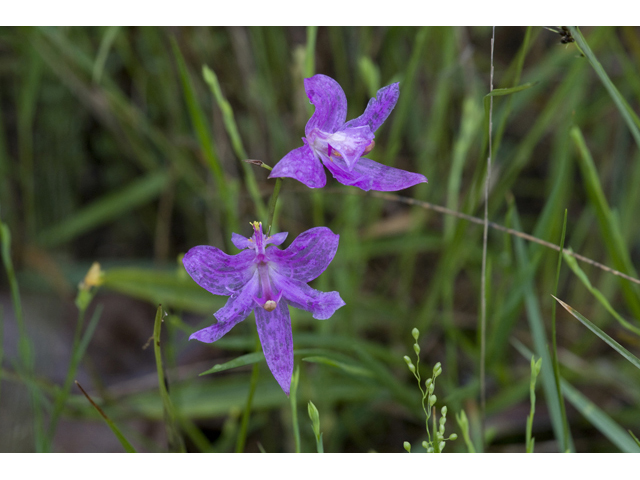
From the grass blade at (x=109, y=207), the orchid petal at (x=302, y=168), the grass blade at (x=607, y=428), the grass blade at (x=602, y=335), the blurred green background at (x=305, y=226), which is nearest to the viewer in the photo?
the orchid petal at (x=302, y=168)

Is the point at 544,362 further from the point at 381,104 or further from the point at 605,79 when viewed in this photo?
the point at 381,104

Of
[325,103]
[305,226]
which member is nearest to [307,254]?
[325,103]

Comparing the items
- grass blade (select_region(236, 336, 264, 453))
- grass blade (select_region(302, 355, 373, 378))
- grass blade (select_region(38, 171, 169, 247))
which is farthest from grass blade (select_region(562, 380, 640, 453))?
grass blade (select_region(38, 171, 169, 247))

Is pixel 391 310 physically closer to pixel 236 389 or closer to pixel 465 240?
pixel 465 240

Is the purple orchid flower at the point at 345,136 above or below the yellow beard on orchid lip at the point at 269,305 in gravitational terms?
above

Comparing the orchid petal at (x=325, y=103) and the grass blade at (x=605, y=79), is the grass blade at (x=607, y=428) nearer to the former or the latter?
the grass blade at (x=605, y=79)

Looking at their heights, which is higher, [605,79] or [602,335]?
[605,79]

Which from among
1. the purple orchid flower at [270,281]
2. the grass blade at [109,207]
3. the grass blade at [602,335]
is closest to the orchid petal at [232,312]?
the purple orchid flower at [270,281]
